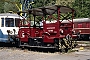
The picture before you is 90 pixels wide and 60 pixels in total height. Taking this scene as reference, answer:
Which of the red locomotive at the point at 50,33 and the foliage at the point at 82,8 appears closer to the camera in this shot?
the red locomotive at the point at 50,33

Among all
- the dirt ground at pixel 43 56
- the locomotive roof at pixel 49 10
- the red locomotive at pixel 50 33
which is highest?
the locomotive roof at pixel 49 10

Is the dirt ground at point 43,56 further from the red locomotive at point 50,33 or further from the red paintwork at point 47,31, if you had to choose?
the red paintwork at point 47,31

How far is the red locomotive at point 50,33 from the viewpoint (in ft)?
58.1

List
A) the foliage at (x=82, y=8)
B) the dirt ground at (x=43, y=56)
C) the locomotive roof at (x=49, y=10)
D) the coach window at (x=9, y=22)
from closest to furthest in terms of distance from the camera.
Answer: the dirt ground at (x=43, y=56) < the locomotive roof at (x=49, y=10) < the coach window at (x=9, y=22) < the foliage at (x=82, y=8)

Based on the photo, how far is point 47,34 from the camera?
18000 mm

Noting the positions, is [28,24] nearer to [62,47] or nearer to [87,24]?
[62,47]

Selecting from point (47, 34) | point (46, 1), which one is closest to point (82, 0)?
point (46, 1)

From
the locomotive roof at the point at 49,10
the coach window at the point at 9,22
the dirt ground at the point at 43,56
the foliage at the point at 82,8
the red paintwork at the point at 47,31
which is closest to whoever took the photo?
the dirt ground at the point at 43,56

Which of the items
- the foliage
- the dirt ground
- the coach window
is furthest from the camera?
the foliage

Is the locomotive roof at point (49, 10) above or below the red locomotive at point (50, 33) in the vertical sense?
above

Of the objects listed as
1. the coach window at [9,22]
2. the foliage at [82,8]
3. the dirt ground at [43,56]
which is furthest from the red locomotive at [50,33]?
the foliage at [82,8]

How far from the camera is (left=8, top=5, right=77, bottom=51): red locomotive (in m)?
17.7

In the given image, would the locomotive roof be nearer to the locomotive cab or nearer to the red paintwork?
the locomotive cab

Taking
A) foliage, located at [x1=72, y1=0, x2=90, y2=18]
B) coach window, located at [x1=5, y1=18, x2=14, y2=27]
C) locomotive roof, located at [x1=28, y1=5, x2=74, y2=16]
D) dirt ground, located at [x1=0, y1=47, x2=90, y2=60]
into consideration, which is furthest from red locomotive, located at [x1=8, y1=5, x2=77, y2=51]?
foliage, located at [x1=72, y1=0, x2=90, y2=18]
